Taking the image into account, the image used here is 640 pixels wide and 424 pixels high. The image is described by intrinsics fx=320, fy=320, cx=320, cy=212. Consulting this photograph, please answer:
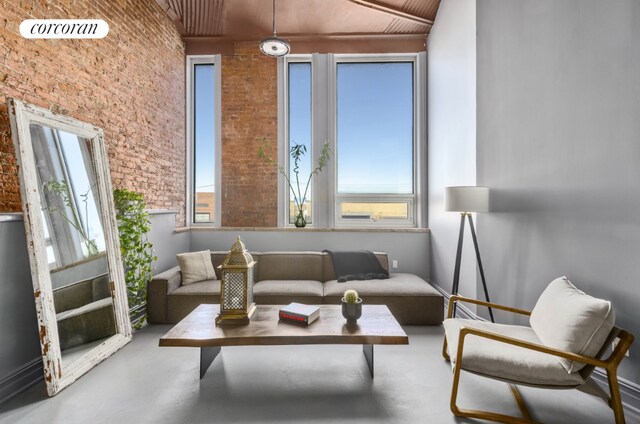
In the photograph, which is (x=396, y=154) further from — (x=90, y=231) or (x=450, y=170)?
(x=90, y=231)

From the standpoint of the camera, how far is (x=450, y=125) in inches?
158

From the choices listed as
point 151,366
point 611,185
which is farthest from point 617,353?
point 151,366

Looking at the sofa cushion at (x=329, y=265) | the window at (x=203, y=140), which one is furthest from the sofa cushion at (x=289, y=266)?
the window at (x=203, y=140)

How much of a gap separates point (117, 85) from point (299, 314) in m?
3.24

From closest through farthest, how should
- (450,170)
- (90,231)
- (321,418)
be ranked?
(321,418)
(90,231)
(450,170)

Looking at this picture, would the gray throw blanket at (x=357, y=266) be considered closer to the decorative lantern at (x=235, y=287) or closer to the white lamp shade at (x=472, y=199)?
the white lamp shade at (x=472, y=199)

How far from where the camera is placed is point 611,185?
2.01m

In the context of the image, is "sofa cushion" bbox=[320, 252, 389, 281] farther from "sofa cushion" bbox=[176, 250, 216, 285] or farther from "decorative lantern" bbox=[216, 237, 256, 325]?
"decorative lantern" bbox=[216, 237, 256, 325]

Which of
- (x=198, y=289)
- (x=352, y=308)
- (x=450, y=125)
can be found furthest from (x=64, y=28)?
(x=450, y=125)

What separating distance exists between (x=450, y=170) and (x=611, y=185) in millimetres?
2058

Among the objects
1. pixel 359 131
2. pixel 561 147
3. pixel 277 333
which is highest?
pixel 359 131

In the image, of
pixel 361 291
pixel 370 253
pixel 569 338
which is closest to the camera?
pixel 569 338

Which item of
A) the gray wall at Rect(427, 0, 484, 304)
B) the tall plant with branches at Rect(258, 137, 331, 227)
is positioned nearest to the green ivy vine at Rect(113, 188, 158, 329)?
the tall plant with branches at Rect(258, 137, 331, 227)

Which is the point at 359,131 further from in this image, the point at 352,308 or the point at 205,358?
the point at 205,358
